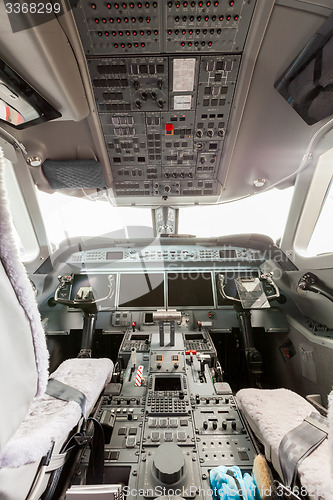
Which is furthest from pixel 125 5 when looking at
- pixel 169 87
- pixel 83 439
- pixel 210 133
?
pixel 83 439

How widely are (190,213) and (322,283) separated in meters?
1.80

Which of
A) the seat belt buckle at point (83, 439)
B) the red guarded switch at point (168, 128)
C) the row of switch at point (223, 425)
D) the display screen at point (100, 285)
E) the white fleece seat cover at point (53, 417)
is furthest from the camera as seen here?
the display screen at point (100, 285)

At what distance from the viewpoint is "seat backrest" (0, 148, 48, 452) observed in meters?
0.50

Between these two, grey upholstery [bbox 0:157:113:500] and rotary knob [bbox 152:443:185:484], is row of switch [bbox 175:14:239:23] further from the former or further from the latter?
rotary knob [bbox 152:443:185:484]

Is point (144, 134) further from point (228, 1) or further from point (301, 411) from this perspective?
point (301, 411)

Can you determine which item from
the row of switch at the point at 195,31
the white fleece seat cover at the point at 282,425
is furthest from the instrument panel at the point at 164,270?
the row of switch at the point at 195,31

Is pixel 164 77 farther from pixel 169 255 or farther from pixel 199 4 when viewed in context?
pixel 169 255

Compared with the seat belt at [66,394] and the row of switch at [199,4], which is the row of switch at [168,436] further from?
the row of switch at [199,4]

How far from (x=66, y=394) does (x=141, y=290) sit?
181cm

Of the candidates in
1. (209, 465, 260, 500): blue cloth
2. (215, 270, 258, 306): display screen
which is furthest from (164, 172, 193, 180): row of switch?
(209, 465, 260, 500): blue cloth

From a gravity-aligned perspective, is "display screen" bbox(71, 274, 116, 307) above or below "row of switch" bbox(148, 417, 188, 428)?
above

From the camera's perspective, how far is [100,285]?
297 cm

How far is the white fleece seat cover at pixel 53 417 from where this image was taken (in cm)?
72

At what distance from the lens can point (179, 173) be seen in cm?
232
